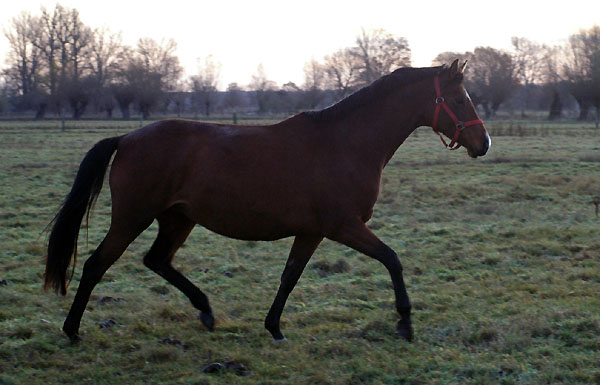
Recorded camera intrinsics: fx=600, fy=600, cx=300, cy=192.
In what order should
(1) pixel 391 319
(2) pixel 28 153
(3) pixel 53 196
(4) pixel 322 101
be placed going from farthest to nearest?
(4) pixel 322 101 → (2) pixel 28 153 → (3) pixel 53 196 → (1) pixel 391 319

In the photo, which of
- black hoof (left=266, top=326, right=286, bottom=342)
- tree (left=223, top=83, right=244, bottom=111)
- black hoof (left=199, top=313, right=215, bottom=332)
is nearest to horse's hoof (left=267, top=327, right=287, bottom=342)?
black hoof (left=266, top=326, right=286, bottom=342)

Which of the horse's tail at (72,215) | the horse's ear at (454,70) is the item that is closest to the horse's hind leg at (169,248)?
the horse's tail at (72,215)

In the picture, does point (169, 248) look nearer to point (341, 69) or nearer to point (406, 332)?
point (406, 332)

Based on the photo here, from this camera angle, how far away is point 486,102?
203 ft

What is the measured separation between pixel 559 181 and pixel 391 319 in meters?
9.95

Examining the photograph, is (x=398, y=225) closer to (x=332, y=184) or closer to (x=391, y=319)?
(x=391, y=319)

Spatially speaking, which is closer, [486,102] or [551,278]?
[551,278]

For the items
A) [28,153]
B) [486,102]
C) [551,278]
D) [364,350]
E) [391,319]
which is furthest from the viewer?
[486,102]

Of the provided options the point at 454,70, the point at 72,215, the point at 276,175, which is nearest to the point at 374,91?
the point at 454,70

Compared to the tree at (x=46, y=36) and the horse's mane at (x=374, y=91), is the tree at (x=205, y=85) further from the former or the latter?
the horse's mane at (x=374, y=91)

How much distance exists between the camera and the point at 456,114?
5191 mm

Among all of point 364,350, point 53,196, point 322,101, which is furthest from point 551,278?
point 322,101

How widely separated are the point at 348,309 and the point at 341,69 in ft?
170

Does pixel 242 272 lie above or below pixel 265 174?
below
